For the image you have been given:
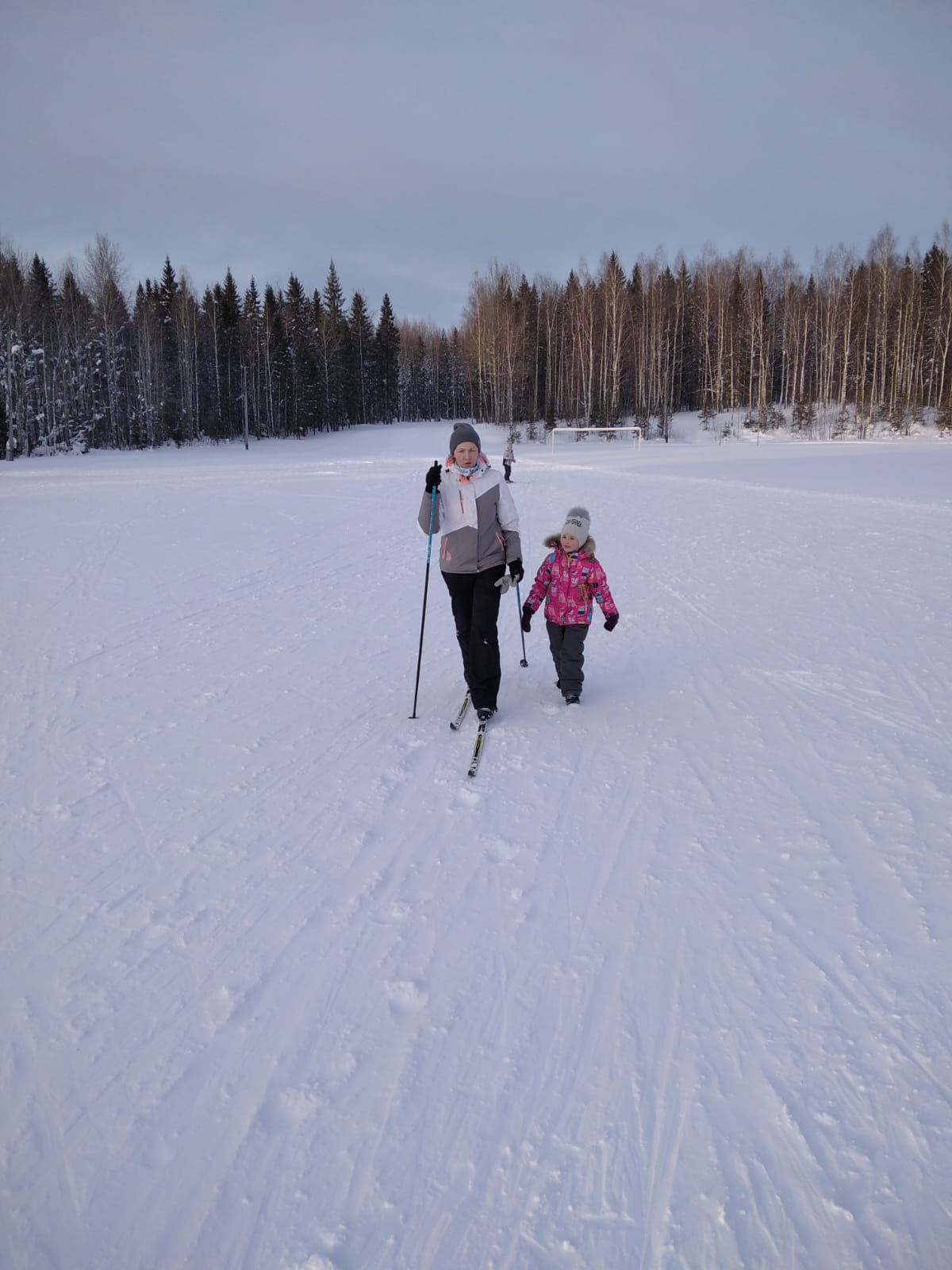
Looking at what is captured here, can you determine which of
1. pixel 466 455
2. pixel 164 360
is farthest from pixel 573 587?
pixel 164 360

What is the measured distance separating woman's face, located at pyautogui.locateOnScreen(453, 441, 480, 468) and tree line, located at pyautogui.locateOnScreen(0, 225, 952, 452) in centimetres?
3786

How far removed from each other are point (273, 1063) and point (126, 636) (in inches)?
205

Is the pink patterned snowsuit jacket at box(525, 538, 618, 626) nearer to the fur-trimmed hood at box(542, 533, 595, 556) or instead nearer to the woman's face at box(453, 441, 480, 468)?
the fur-trimmed hood at box(542, 533, 595, 556)

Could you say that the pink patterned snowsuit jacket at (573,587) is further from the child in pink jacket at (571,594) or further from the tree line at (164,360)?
the tree line at (164,360)

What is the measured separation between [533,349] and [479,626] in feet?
173

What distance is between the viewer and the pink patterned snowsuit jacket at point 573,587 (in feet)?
16.7

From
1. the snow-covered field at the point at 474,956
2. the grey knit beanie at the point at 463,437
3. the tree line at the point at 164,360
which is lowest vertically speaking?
the snow-covered field at the point at 474,956

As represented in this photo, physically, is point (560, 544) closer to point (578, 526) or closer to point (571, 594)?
point (578, 526)

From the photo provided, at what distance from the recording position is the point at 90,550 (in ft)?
34.9

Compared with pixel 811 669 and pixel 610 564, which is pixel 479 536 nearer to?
pixel 811 669

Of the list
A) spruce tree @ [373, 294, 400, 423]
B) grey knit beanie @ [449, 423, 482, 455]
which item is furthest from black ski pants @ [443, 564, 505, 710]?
spruce tree @ [373, 294, 400, 423]

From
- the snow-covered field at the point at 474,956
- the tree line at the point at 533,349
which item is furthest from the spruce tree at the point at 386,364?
the snow-covered field at the point at 474,956

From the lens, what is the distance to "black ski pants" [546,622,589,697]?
5.13 meters

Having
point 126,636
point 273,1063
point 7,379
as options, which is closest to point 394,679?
point 126,636
